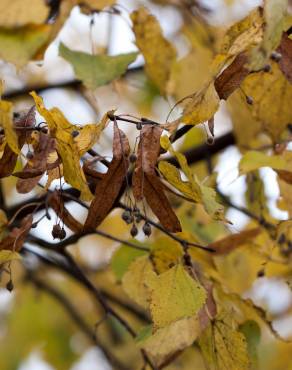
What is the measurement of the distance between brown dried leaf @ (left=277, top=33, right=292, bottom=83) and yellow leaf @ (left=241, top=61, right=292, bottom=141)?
164mm

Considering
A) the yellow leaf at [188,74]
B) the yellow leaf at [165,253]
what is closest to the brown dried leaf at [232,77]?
the yellow leaf at [165,253]

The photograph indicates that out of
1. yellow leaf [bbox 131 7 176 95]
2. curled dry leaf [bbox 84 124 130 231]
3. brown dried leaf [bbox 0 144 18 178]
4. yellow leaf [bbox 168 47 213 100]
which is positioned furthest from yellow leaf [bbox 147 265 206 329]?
yellow leaf [bbox 168 47 213 100]

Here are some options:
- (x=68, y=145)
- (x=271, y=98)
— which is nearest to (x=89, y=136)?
(x=68, y=145)

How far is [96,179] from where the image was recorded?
97 centimetres

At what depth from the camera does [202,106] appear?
88cm

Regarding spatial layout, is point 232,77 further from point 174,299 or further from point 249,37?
point 174,299

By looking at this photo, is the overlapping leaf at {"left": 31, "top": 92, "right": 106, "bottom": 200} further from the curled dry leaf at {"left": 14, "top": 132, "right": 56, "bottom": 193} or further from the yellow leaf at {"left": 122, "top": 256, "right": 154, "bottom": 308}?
the yellow leaf at {"left": 122, "top": 256, "right": 154, "bottom": 308}

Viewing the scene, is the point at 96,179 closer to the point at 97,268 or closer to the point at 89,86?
the point at 89,86

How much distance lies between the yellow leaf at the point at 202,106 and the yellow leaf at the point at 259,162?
0.20 meters

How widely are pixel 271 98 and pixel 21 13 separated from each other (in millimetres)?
343

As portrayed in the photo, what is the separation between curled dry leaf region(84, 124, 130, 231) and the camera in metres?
0.91

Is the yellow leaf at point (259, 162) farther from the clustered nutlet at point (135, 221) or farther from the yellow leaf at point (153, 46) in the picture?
the yellow leaf at point (153, 46)

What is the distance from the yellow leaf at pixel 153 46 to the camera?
131 centimetres

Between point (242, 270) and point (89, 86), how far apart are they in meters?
0.52
